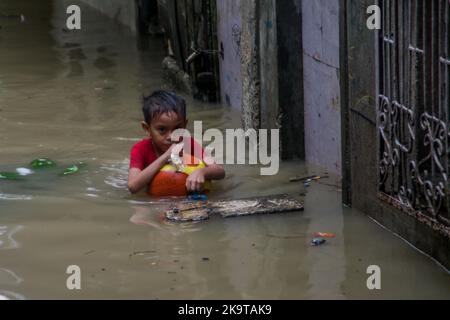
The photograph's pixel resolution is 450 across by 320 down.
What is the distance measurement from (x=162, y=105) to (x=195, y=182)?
50cm

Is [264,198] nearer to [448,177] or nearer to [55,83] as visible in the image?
[448,177]

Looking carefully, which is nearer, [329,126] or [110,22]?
[329,126]

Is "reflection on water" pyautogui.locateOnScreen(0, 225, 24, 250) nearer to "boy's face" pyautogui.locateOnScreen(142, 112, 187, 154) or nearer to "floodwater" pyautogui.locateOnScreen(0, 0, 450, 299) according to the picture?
"floodwater" pyautogui.locateOnScreen(0, 0, 450, 299)

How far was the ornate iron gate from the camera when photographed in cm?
448

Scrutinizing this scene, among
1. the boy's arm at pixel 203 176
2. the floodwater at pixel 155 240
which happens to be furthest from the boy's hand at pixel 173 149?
the floodwater at pixel 155 240

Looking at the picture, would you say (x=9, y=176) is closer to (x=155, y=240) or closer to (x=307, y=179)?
(x=155, y=240)

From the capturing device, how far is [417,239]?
15.8 feet

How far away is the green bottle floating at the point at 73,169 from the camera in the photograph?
662 cm

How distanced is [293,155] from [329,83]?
73 cm

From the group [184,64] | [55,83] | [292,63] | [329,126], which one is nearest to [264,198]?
[329,126]

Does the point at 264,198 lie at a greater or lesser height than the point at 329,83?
lesser

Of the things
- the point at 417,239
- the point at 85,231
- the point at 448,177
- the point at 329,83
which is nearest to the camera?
the point at 448,177

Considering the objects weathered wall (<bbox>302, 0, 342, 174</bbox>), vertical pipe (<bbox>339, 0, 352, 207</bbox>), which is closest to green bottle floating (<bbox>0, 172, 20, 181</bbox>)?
weathered wall (<bbox>302, 0, 342, 174</bbox>)
